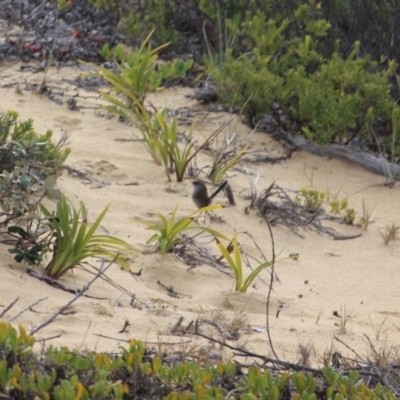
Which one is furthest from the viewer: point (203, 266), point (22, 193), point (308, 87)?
point (308, 87)

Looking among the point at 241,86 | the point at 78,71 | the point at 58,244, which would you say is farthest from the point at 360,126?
the point at 58,244

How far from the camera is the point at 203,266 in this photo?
4.26 meters

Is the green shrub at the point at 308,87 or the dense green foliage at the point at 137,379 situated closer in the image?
the dense green foliage at the point at 137,379

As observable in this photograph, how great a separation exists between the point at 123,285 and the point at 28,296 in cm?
54

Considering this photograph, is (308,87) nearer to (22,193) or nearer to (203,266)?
(203,266)

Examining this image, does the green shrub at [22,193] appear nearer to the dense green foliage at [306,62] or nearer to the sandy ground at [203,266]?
the sandy ground at [203,266]

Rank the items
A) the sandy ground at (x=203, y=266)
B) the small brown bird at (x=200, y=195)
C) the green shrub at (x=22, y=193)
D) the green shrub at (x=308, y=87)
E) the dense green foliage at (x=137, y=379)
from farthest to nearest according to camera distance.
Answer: the green shrub at (x=308, y=87)
the small brown bird at (x=200, y=195)
the green shrub at (x=22, y=193)
the sandy ground at (x=203, y=266)
the dense green foliage at (x=137, y=379)

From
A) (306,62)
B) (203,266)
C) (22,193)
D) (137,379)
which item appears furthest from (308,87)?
(137,379)

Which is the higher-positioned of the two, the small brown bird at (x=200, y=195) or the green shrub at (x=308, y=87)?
the green shrub at (x=308, y=87)

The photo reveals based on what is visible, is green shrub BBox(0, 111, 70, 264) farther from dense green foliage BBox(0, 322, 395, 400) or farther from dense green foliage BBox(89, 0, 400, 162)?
dense green foliage BBox(89, 0, 400, 162)

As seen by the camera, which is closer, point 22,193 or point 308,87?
point 22,193

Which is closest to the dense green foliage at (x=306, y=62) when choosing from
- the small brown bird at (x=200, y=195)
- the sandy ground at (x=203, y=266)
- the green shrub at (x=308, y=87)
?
the green shrub at (x=308, y=87)

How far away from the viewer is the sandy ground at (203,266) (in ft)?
11.1

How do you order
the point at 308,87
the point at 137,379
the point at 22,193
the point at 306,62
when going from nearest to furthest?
the point at 137,379 → the point at 22,193 → the point at 308,87 → the point at 306,62
